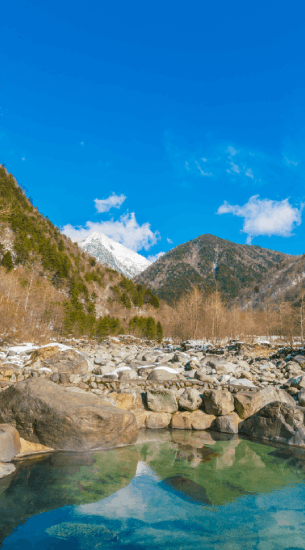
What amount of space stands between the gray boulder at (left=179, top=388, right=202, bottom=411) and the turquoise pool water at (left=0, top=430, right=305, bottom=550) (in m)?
1.92

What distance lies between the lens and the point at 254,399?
867 centimetres

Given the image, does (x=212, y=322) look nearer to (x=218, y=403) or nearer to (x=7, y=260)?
(x=7, y=260)

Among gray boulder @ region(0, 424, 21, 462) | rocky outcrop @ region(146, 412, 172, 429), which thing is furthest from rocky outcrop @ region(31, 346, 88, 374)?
gray boulder @ region(0, 424, 21, 462)

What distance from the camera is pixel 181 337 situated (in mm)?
50031

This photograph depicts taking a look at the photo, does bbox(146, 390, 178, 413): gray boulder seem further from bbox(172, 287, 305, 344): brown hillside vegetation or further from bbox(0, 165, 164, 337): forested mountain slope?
bbox(172, 287, 305, 344): brown hillside vegetation

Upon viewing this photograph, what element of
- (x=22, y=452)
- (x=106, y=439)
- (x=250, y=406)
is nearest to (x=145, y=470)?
(x=106, y=439)

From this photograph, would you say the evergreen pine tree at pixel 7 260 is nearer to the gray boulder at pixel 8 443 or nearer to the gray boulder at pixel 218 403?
the gray boulder at pixel 218 403

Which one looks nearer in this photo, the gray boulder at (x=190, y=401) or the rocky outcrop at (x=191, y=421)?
the rocky outcrop at (x=191, y=421)

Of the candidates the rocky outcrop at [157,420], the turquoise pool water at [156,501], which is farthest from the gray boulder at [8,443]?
the rocky outcrop at [157,420]

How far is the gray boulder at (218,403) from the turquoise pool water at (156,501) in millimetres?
1618

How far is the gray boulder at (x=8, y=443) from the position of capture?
5.55m

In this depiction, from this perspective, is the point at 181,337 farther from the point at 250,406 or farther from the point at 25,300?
the point at 250,406

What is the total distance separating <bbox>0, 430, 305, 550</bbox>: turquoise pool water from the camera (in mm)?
3799

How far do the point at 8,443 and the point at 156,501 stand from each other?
305 cm
